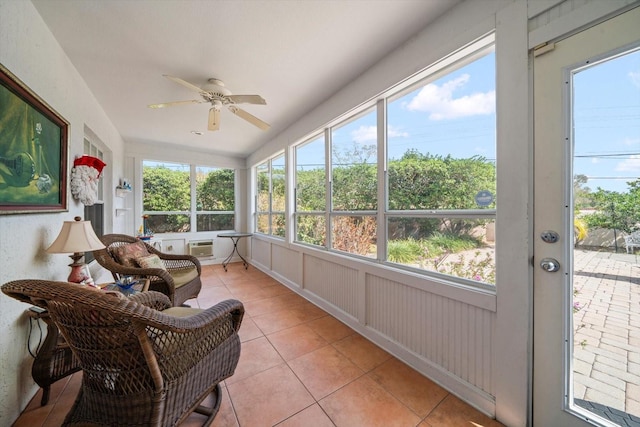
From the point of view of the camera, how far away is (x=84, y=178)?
2211 mm

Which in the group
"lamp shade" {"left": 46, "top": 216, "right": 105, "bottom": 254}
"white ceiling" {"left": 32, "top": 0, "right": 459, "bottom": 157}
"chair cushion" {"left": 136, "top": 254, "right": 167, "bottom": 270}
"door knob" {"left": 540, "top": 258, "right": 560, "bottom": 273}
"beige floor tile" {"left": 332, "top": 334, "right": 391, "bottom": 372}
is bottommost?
"beige floor tile" {"left": 332, "top": 334, "right": 391, "bottom": 372}

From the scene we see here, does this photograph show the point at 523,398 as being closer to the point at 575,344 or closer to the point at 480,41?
the point at 575,344

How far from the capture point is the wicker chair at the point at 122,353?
2.98 feet

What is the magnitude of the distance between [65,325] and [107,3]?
1.92m

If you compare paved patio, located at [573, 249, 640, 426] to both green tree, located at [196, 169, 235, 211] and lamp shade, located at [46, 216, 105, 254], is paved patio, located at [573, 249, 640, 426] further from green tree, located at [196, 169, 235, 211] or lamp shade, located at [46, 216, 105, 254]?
green tree, located at [196, 169, 235, 211]

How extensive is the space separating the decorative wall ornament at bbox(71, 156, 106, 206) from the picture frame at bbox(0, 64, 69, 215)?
28cm

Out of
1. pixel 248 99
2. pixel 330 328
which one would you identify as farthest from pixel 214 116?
pixel 330 328

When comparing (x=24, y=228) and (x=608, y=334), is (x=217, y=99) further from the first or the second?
(x=608, y=334)

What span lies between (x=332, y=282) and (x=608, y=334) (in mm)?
2087

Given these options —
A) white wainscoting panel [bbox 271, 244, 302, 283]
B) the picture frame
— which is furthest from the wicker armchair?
white wainscoting panel [bbox 271, 244, 302, 283]

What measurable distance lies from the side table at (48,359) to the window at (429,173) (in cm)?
233

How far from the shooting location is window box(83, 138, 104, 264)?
9.08ft

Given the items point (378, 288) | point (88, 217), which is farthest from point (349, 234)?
point (88, 217)

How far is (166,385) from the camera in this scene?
104cm
